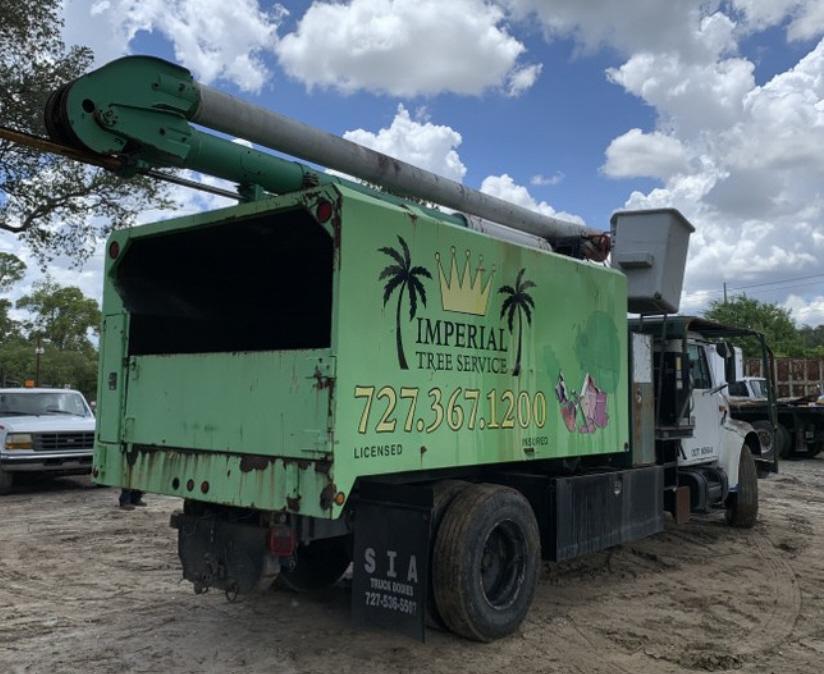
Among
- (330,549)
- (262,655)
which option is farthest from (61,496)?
(262,655)

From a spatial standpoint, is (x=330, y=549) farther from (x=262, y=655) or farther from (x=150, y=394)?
(x=150, y=394)

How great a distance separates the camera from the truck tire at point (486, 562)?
16.1 ft

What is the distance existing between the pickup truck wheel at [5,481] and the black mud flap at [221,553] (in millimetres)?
8347

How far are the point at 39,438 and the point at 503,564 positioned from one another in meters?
9.38

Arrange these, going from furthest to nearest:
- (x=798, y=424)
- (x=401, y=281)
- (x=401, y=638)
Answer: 1. (x=798, y=424)
2. (x=401, y=638)
3. (x=401, y=281)

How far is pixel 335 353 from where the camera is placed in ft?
13.8

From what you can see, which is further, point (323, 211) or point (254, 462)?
point (254, 462)

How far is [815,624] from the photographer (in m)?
5.87

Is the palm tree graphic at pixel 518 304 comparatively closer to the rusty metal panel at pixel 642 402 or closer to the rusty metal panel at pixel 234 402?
the rusty metal panel at pixel 234 402

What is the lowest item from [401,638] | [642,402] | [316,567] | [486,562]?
[401,638]

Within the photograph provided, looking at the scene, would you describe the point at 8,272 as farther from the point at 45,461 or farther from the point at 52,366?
the point at 45,461

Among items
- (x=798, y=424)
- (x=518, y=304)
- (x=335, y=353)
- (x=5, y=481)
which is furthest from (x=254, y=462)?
(x=798, y=424)

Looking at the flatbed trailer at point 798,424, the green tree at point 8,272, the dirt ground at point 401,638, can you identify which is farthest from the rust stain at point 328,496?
the green tree at point 8,272

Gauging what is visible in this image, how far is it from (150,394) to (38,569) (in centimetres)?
315
